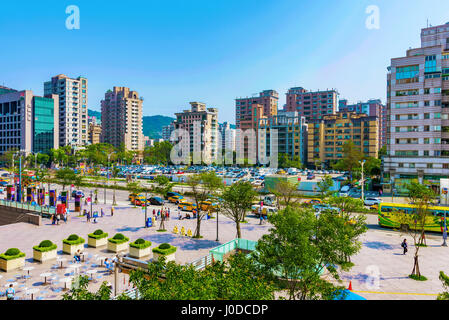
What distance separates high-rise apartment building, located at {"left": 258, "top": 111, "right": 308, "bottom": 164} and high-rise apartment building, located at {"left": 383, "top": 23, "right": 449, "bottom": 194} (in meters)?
62.0

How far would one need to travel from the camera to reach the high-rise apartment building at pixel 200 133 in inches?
5753

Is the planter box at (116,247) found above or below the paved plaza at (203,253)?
above

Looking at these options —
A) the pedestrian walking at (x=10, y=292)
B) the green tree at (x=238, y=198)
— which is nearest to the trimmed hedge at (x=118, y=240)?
the pedestrian walking at (x=10, y=292)

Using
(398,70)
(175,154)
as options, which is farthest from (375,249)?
(175,154)

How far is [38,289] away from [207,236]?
14.1 m

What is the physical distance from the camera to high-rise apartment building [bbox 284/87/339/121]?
15600cm

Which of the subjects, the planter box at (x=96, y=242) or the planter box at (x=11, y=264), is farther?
the planter box at (x=96, y=242)

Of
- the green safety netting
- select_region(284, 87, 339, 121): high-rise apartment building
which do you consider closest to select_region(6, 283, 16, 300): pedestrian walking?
the green safety netting

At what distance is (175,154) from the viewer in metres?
150

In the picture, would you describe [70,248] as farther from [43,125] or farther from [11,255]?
[43,125]

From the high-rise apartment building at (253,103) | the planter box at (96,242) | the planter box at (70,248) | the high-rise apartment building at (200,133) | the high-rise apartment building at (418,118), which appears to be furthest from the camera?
the high-rise apartment building at (253,103)

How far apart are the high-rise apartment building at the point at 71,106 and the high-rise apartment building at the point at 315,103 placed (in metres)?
107

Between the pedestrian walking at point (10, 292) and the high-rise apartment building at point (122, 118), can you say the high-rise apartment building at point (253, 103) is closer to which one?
the high-rise apartment building at point (122, 118)
